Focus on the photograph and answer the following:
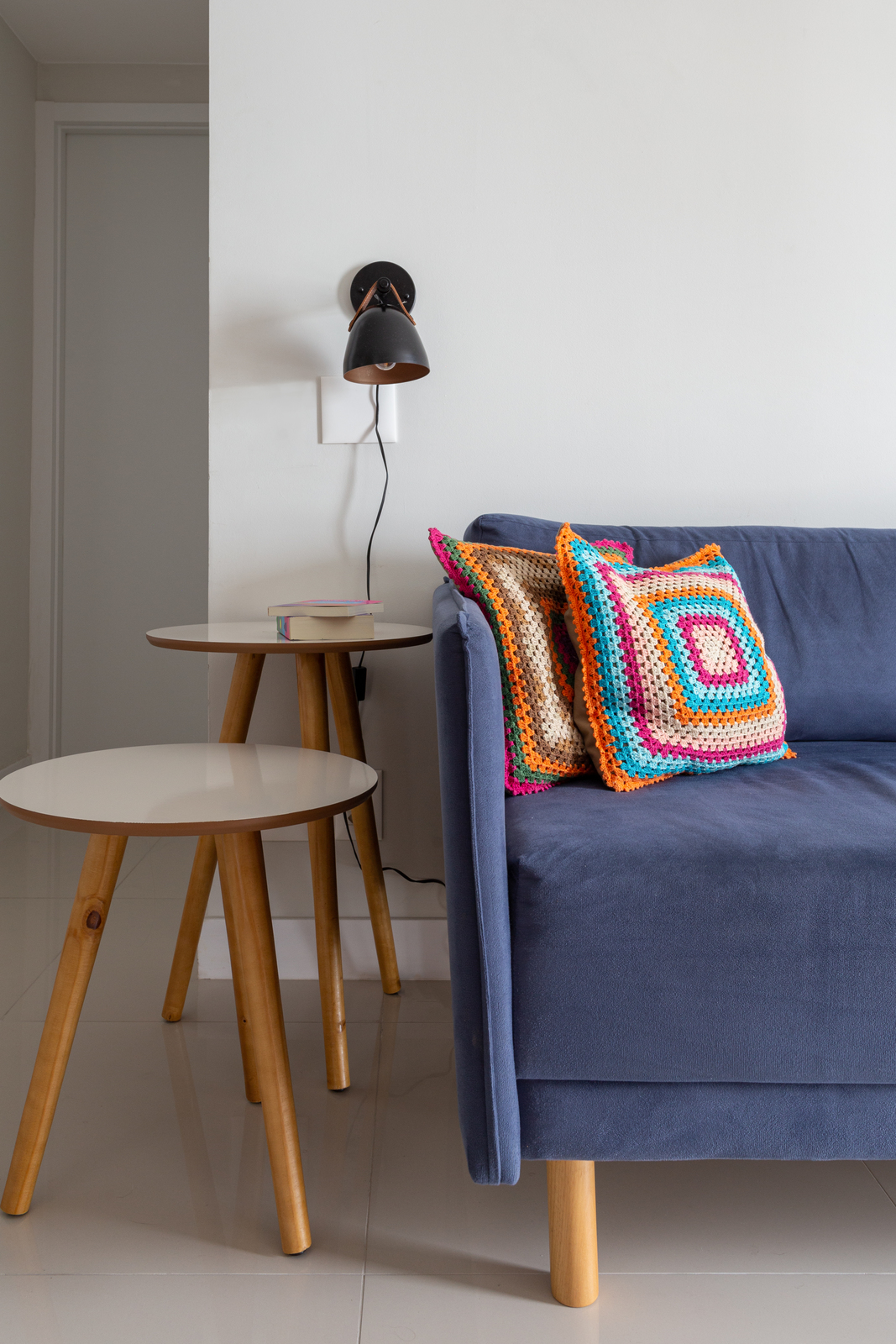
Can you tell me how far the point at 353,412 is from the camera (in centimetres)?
175

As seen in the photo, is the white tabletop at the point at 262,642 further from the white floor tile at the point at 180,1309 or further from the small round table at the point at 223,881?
the white floor tile at the point at 180,1309

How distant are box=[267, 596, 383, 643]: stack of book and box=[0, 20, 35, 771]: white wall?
190 centimetres

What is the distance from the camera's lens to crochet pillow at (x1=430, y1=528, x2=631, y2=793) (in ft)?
4.02

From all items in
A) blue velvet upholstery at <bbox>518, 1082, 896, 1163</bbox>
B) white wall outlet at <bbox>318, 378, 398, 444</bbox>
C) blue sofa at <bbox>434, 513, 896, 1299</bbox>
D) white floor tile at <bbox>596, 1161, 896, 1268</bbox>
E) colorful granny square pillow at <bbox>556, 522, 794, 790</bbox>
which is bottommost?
white floor tile at <bbox>596, 1161, 896, 1268</bbox>

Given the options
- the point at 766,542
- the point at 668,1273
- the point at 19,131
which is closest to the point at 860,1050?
the point at 668,1273

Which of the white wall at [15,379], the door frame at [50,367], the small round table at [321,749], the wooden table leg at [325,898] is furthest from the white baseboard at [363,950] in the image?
the door frame at [50,367]

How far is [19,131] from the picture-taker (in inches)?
115

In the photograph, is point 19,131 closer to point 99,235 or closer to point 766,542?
point 99,235

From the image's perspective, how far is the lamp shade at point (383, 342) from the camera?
1.50 m

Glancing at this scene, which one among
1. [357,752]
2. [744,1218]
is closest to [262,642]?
[357,752]

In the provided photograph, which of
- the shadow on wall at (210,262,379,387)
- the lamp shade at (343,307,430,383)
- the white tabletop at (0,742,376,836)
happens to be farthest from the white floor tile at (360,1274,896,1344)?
the shadow on wall at (210,262,379,387)

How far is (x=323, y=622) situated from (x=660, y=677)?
1.67ft

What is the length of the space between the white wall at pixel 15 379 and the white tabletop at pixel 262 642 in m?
1.73

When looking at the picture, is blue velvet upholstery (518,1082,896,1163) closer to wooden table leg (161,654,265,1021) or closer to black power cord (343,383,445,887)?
wooden table leg (161,654,265,1021)
